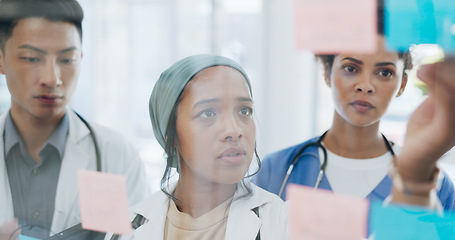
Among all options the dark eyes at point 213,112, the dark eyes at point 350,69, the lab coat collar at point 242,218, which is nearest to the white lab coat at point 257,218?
the lab coat collar at point 242,218

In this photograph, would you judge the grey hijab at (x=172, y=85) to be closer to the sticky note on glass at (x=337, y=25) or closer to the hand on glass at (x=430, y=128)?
the sticky note on glass at (x=337, y=25)

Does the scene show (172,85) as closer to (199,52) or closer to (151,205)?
(199,52)

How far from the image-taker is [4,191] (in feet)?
3.12

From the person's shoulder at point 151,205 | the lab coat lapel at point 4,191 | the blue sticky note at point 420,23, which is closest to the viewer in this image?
the blue sticky note at point 420,23

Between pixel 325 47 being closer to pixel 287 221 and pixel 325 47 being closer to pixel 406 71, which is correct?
pixel 406 71

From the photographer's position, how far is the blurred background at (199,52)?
2.22 feet

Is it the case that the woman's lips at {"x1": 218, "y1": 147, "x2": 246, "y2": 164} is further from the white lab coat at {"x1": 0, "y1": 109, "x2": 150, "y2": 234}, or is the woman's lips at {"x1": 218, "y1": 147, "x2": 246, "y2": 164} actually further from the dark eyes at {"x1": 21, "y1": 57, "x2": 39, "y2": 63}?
the dark eyes at {"x1": 21, "y1": 57, "x2": 39, "y2": 63}

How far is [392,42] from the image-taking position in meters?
0.57

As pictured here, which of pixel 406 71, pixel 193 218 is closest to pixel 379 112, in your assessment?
pixel 406 71

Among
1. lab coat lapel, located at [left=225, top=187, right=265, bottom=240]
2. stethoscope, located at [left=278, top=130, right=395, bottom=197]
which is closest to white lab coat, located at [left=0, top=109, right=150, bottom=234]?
lab coat lapel, located at [left=225, top=187, right=265, bottom=240]

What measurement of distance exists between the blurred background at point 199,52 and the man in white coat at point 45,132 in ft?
0.10

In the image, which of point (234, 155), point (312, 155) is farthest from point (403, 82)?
point (234, 155)

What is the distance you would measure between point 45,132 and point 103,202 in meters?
0.24

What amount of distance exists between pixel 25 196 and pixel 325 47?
2.46 ft
